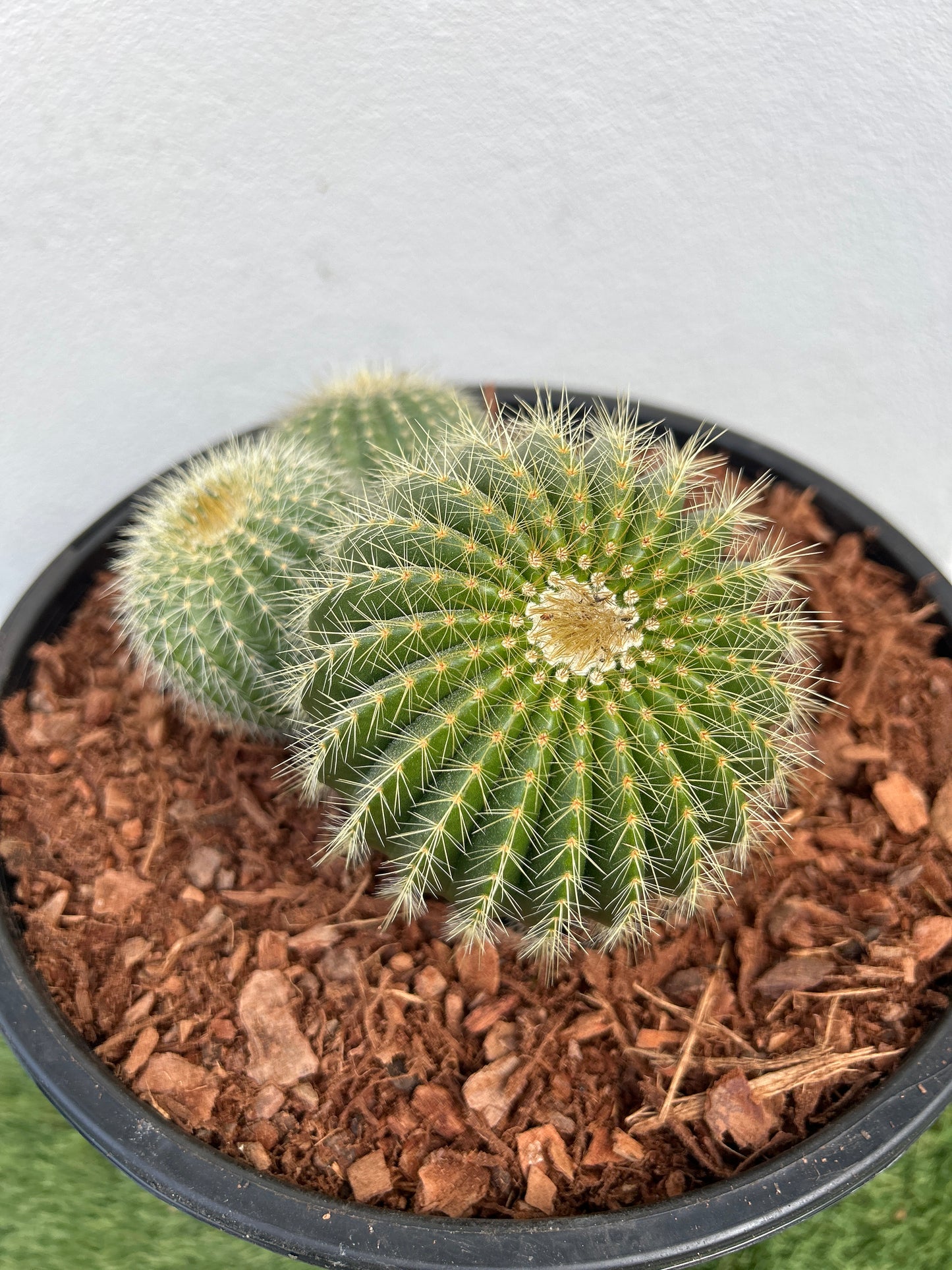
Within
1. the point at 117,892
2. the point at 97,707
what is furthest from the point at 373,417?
the point at 117,892

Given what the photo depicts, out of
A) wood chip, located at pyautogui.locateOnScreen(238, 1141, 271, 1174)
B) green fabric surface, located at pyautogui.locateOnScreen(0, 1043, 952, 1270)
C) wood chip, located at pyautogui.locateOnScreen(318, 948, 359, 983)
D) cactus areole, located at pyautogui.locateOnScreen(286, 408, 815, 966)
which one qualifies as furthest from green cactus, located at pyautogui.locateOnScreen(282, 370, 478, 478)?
green fabric surface, located at pyautogui.locateOnScreen(0, 1043, 952, 1270)

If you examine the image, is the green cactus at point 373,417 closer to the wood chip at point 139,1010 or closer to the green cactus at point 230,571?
the green cactus at point 230,571

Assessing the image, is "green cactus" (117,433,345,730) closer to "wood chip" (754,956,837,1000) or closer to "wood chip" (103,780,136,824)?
"wood chip" (103,780,136,824)

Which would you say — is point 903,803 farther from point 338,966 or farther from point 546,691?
point 338,966

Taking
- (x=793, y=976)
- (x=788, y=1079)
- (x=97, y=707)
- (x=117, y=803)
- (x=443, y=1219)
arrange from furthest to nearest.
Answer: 1. (x=97, y=707)
2. (x=117, y=803)
3. (x=793, y=976)
4. (x=788, y=1079)
5. (x=443, y=1219)

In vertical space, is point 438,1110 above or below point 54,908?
above

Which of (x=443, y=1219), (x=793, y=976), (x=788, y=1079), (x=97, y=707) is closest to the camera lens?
(x=443, y=1219)
